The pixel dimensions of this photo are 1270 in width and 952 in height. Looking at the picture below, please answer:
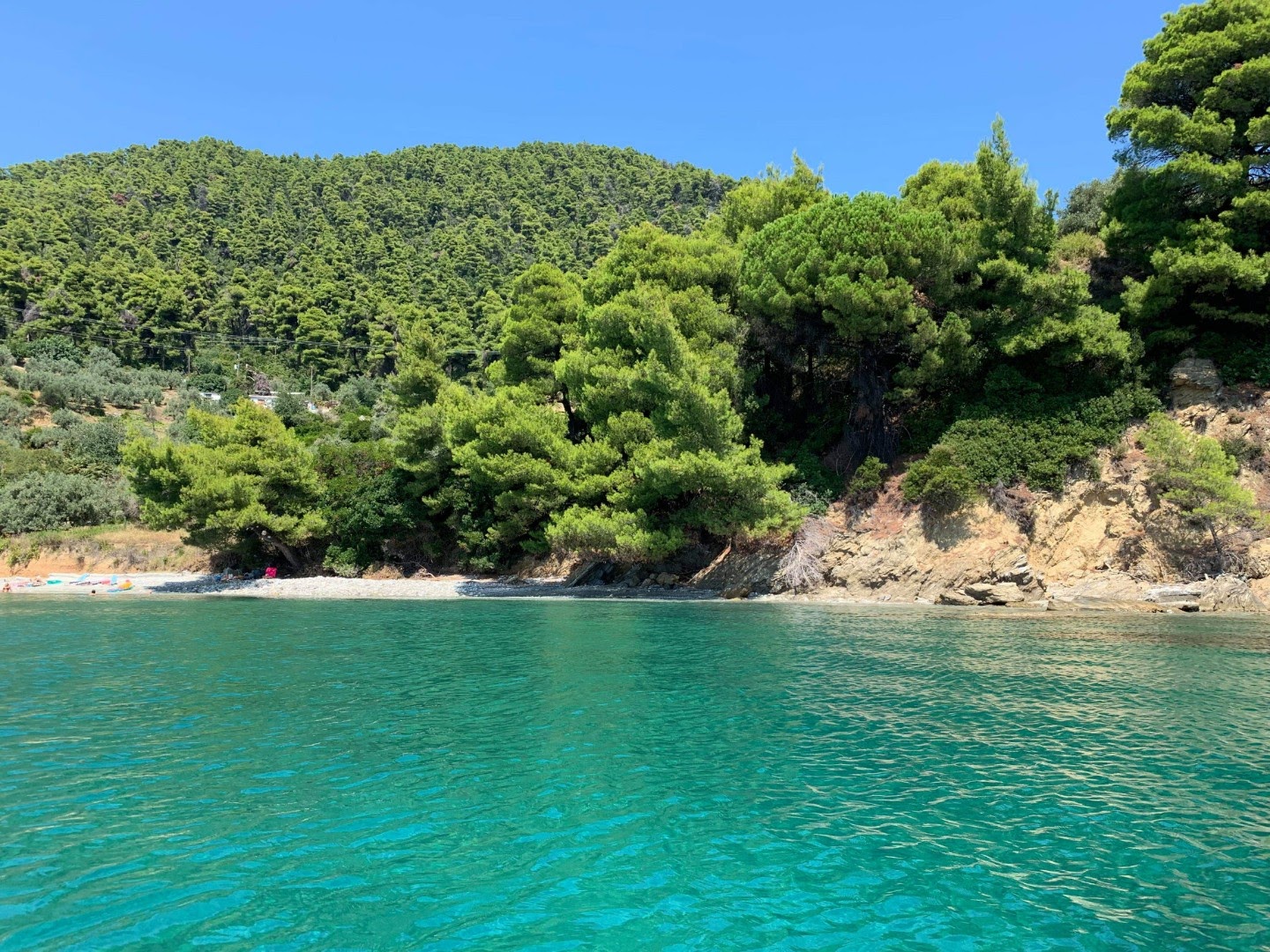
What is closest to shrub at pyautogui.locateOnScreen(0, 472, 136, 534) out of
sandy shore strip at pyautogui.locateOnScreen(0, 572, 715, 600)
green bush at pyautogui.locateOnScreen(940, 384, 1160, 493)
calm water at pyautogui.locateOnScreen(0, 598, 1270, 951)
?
sandy shore strip at pyautogui.locateOnScreen(0, 572, 715, 600)

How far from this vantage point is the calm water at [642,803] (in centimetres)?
516

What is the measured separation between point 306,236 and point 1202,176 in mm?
111546

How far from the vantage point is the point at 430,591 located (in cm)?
3284

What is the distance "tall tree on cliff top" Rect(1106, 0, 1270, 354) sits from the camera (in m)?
25.9

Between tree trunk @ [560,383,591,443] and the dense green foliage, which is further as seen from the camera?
tree trunk @ [560,383,591,443]

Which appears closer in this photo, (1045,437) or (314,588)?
(1045,437)

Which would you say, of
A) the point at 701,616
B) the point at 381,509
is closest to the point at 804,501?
the point at 701,616

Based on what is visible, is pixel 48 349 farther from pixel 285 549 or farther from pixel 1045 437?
pixel 1045 437

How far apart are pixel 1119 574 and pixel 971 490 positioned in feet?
17.5

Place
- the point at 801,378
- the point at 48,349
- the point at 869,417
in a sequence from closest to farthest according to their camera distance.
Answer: the point at 869,417 < the point at 801,378 < the point at 48,349

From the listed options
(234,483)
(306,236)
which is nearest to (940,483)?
(234,483)

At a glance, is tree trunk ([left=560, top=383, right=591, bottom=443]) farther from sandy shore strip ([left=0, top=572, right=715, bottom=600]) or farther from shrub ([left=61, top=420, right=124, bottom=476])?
shrub ([left=61, top=420, right=124, bottom=476])

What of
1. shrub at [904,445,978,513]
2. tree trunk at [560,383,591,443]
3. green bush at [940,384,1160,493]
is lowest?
shrub at [904,445,978,513]

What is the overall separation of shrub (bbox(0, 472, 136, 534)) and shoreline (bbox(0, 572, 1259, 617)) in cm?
457
